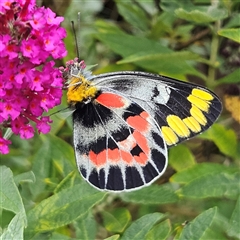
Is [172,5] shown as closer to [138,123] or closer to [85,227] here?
[138,123]

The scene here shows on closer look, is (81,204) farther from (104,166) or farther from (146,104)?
(146,104)

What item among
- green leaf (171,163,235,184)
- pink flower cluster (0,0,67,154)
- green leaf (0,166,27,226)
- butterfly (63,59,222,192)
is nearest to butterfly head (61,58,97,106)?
butterfly (63,59,222,192)

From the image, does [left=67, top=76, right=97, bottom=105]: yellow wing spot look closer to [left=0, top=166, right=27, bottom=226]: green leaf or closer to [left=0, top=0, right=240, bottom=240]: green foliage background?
[left=0, top=0, right=240, bottom=240]: green foliage background

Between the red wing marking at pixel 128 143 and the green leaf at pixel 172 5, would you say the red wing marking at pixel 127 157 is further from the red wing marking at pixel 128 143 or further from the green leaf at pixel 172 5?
the green leaf at pixel 172 5

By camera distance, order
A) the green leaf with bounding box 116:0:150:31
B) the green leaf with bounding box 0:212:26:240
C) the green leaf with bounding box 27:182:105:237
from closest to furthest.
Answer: the green leaf with bounding box 0:212:26:240, the green leaf with bounding box 27:182:105:237, the green leaf with bounding box 116:0:150:31

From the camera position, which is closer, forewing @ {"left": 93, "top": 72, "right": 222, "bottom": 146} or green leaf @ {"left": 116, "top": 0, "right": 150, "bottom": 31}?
forewing @ {"left": 93, "top": 72, "right": 222, "bottom": 146}

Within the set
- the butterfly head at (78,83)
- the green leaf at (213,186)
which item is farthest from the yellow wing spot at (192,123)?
the butterfly head at (78,83)

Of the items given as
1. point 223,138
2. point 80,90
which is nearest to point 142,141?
point 80,90

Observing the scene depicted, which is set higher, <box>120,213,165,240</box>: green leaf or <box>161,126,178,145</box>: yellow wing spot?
<box>161,126,178,145</box>: yellow wing spot

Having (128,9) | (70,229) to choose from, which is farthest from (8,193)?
(128,9)
